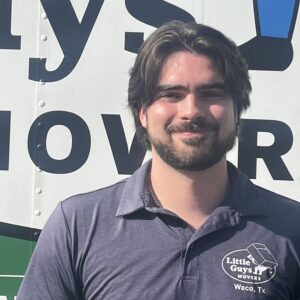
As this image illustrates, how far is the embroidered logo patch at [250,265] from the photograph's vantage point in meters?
1.21

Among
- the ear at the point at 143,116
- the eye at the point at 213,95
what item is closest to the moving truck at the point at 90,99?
the ear at the point at 143,116

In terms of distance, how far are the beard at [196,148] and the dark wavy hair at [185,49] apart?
12 cm

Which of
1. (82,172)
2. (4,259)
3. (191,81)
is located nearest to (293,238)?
(191,81)

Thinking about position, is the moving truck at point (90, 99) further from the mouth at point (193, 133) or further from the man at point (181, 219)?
the mouth at point (193, 133)

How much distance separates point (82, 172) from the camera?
175cm

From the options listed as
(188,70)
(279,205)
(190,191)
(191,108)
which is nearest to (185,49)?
(188,70)

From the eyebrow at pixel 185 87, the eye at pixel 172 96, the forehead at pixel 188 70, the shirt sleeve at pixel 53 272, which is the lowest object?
the shirt sleeve at pixel 53 272

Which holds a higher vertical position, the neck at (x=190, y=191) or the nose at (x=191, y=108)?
the nose at (x=191, y=108)

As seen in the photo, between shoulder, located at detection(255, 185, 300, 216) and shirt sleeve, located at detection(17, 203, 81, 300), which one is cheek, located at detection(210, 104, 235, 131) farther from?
shirt sleeve, located at detection(17, 203, 81, 300)

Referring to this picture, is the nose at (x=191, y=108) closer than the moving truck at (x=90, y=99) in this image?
Yes

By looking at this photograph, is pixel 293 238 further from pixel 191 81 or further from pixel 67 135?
pixel 67 135

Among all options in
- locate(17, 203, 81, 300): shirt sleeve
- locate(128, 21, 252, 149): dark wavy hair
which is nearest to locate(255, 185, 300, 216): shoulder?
locate(128, 21, 252, 149): dark wavy hair

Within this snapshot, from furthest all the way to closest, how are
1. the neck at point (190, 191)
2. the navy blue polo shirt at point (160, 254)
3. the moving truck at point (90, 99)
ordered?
1. the moving truck at point (90, 99)
2. the neck at point (190, 191)
3. the navy blue polo shirt at point (160, 254)

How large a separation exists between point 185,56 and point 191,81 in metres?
0.08
